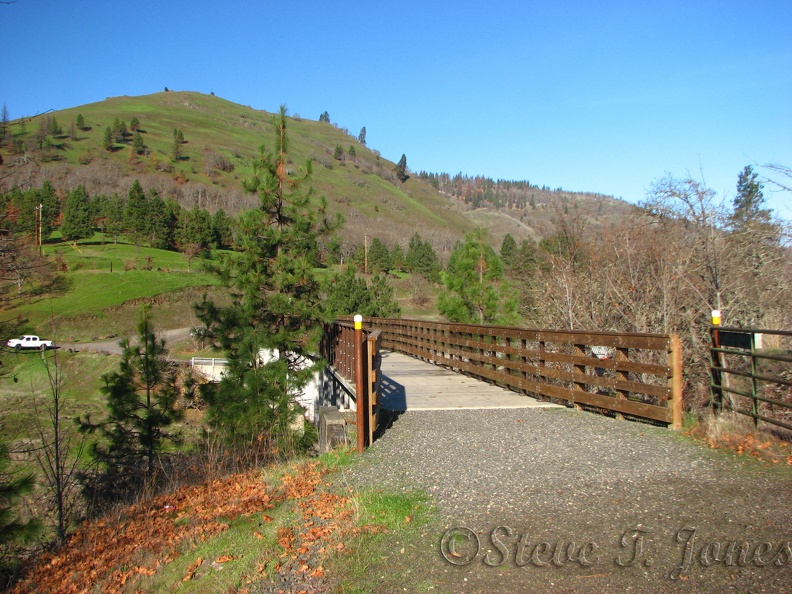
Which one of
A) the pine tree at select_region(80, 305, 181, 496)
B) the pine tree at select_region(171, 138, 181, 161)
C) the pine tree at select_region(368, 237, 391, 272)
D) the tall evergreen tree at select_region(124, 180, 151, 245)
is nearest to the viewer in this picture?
the pine tree at select_region(80, 305, 181, 496)

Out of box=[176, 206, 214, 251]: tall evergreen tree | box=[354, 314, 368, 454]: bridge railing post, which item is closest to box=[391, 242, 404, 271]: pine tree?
box=[176, 206, 214, 251]: tall evergreen tree

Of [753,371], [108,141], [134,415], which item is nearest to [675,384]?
[753,371]

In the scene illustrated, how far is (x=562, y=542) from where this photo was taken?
407 cm

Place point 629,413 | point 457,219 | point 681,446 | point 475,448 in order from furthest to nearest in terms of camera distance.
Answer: point 457,219
point 629,413
point 475,448
point 681,446

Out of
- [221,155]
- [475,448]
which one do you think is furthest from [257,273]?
[221,155]

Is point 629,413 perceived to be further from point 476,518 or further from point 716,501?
point 476,518

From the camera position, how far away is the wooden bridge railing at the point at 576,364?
7.38 meters

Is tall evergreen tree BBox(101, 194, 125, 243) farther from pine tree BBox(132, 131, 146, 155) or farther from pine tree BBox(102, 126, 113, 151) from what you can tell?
pine tree BBox(132, 131, 146, 155)

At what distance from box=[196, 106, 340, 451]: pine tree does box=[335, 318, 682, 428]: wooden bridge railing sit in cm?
111

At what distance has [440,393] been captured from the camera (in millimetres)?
11344

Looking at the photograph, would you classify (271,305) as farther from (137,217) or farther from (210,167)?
(210,167)

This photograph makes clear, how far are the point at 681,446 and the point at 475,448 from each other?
228 centimetres

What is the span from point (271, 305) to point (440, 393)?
4.03 m

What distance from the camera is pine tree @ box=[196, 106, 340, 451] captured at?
37.7 feet
